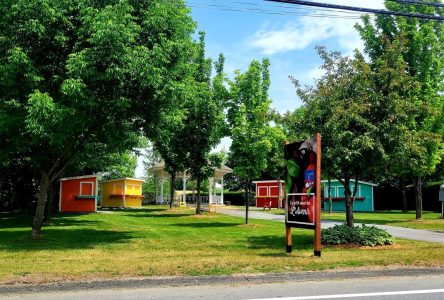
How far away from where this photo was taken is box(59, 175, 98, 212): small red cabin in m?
31.7

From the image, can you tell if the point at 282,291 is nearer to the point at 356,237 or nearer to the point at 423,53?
the point at 356,237

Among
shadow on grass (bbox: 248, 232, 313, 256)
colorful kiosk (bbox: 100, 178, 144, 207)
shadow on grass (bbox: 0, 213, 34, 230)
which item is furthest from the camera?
colorful kiosk (bbox: 100, 178, 144, 207)

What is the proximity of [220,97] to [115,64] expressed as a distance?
11049 millimetres

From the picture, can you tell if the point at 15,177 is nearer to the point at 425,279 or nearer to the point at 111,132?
the point at 111,132

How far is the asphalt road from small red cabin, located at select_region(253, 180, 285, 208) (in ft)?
124

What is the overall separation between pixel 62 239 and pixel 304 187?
318 inches

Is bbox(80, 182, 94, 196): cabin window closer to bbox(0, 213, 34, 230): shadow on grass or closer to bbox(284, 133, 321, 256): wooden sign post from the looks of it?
bbox(0, 213, 34, 230): shadow on grass

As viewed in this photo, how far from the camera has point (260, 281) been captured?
848cm

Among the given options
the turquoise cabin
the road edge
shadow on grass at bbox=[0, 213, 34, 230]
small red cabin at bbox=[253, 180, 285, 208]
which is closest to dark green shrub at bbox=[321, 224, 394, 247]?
the road edge

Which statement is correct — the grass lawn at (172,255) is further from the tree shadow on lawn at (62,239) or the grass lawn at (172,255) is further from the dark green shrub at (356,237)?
the dark green shrub at (356,237)

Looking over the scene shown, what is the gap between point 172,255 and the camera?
11.3 meters

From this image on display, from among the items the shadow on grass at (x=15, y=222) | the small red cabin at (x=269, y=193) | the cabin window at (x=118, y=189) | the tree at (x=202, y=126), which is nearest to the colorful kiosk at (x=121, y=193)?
the cabin window at (x=118, y=189)

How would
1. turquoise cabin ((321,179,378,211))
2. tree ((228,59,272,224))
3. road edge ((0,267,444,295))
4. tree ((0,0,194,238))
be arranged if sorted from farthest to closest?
turquoise cabin ((321,179,378,211)) → tree ((228,59,272,224)) → tree ((0,0,194,238)) → road edge ((0,267,444,295))

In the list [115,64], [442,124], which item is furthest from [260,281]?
[442,124]
